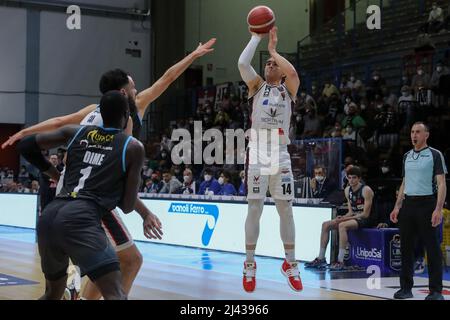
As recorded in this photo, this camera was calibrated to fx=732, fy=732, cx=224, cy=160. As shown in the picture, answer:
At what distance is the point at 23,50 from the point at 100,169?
76.8 feet

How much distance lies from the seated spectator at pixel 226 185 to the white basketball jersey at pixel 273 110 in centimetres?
887

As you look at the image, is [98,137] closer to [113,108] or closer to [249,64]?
[113,108]

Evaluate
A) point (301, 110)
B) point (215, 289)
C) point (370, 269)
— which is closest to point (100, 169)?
point (215, 289)

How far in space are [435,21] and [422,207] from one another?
12133 millimetres

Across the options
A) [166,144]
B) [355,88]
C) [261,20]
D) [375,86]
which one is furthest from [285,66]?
[166,144]

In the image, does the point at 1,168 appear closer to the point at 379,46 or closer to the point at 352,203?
the point at 379,46

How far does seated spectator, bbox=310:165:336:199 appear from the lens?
1360cm

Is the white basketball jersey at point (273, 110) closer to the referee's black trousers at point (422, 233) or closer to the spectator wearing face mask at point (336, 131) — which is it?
the referee's black trousers at point (422, 233)

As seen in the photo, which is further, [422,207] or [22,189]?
[22,189]

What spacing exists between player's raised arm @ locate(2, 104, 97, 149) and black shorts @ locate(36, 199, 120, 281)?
0.81 m

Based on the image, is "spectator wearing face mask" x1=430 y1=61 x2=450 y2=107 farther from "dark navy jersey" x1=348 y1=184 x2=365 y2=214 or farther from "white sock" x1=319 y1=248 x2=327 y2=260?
"white sock" x1=319 y1=248 x2=327 y2=260

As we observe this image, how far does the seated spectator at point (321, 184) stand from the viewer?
13602mm

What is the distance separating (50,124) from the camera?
17.9 ft

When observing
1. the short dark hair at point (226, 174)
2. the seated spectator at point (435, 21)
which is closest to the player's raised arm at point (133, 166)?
the short dark hair at point (226, 174)
